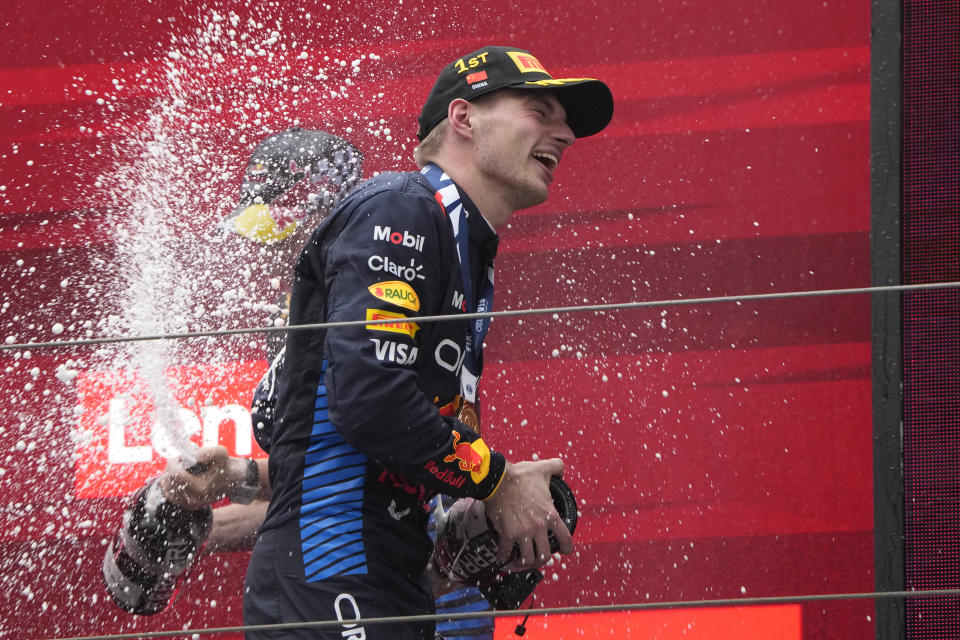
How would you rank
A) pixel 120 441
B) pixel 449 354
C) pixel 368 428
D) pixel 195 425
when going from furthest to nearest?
pixel 195 425, pixel 120 441, pixel 449 354, pixel 368 428

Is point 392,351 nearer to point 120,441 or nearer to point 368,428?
point 368,428

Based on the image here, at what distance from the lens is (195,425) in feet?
6.00

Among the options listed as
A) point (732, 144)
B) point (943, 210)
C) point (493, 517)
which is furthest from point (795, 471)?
point (493, 517)

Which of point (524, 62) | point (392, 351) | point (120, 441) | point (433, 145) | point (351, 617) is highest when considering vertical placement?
point (524, 62)

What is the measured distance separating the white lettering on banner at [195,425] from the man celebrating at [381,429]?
59 cm

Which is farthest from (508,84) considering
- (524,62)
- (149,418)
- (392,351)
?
(149,418)

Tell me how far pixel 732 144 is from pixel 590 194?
0.32 meters

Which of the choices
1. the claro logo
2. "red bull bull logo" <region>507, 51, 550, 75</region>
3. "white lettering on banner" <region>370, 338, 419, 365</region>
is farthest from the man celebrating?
the claro logo

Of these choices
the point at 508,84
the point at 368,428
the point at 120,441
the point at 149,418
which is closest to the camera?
the point at 368,428

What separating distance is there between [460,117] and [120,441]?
0.83 metres

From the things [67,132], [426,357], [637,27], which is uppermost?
[637,27]

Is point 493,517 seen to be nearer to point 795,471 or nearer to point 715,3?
point 795,471

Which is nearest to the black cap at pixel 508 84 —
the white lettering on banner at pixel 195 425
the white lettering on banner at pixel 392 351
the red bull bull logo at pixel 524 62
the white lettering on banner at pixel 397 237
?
the red bull bull logo at pixel 524 62

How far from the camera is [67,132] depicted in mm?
1960
